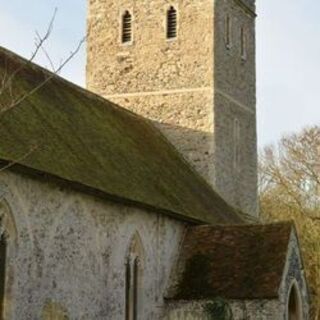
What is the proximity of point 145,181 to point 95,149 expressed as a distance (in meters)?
1.84

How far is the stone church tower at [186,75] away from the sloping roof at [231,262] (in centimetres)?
499

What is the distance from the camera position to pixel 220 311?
843 inches

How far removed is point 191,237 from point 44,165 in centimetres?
770

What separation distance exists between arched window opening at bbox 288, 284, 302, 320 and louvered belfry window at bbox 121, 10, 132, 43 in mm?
11977

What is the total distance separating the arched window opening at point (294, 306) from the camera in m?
22.8

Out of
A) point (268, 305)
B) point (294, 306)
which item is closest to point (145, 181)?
point (268, 305)

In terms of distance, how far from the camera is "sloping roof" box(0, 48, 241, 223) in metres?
18.1

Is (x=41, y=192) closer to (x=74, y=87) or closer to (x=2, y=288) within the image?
(x=2, y=288)

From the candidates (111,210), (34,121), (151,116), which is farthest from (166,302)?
(151,116)

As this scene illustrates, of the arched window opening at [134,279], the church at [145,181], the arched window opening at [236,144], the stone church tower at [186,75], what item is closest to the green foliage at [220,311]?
the church at [145,181]

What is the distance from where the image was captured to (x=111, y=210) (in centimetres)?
2030

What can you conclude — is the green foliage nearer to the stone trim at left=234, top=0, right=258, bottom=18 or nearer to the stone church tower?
the stone church tower

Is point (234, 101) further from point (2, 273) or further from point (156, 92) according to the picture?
point (2, 273)

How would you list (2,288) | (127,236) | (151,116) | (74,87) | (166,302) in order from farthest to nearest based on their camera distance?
(151,116) < (74,87) < (166,302) < (127,236) < (2,288)
